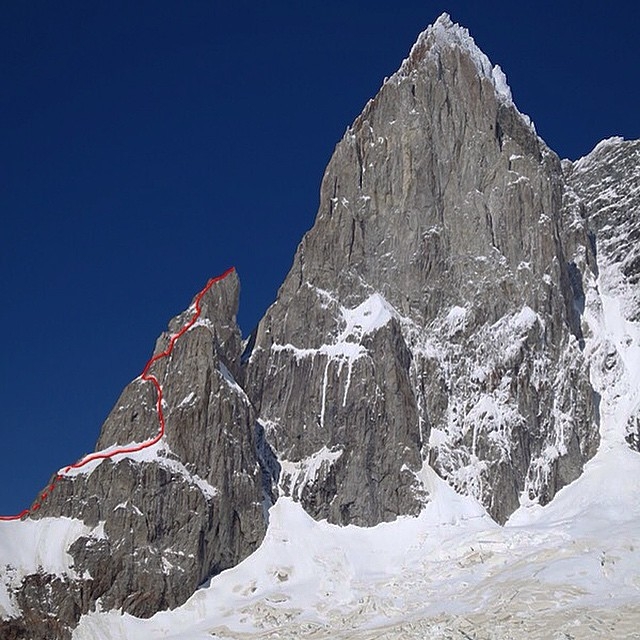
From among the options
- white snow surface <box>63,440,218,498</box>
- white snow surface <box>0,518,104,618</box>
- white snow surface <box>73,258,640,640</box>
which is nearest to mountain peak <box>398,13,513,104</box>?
white snow surface <box>73,258,640,640</box>

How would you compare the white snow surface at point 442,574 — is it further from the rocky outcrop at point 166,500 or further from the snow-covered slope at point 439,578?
the rocky outcrop at point 166,500

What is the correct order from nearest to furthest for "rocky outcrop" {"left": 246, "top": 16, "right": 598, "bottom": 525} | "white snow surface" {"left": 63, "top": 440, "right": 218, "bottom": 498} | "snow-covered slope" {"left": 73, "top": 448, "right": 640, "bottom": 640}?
"snow-covered slope" {"left": 73, "top": 448, "right": 640, "bottom": 640} < "white snow surface" {"left": 63, "top": 440, "right": 218, "bottom": 498} < "rocky outcrop" {"left": 246, "top": 16, "right": 598, "bottom": 525}

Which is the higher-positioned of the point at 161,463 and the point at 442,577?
the point at 161,463

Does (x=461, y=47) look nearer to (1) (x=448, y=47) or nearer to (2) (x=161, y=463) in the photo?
(1) (x=448, y=47)

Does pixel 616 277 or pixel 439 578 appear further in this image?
pixel 616 277

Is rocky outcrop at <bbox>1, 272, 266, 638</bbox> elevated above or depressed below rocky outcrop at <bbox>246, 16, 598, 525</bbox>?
below

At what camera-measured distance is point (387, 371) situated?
158 metres

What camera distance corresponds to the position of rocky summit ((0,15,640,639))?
14038cm

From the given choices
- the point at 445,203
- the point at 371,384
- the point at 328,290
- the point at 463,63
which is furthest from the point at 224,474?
the point at 463,63

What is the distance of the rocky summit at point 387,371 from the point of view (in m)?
140

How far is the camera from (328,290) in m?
168

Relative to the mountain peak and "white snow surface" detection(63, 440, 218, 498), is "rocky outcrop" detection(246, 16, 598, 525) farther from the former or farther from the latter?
"white snow surface" detection(63, 440, 218, 498)

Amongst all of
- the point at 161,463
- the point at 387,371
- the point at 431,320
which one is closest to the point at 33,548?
the point at 161,463

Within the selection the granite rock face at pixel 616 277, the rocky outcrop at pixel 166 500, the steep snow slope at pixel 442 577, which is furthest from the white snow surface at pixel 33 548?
the granite rock face at pixel 616 277
